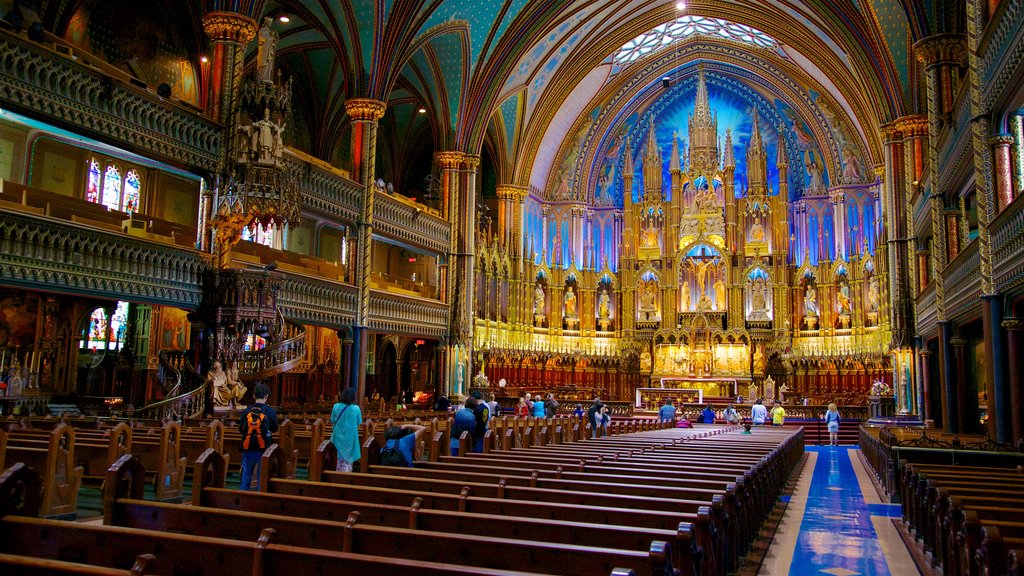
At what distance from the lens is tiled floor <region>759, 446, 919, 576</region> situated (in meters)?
7.26

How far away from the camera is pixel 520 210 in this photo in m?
35.6

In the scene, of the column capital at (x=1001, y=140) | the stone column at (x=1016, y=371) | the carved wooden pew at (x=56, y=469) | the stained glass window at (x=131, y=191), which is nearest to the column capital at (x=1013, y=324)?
the stone column at (x=1016, y=371)

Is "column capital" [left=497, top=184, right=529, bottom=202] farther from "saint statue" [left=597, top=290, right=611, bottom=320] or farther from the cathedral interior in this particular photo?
"saint statue" [left=597, top=290, right=611, bottom=320]

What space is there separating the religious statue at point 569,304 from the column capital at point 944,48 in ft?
69.3

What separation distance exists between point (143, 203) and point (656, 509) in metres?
22.8

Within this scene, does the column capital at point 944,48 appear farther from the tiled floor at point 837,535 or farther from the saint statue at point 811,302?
the saint statue at point 811,302

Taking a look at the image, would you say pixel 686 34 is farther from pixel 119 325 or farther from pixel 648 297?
pixel 119 325

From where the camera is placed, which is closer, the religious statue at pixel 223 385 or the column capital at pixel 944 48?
the religious statue at pixel 223 385

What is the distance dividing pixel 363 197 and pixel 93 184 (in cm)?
793

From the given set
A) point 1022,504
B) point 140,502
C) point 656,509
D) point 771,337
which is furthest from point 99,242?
point 771,337

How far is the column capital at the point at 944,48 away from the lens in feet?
60.4

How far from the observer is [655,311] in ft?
123

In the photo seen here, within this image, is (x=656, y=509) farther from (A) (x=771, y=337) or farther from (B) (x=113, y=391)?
(A) (x=771, y=337)

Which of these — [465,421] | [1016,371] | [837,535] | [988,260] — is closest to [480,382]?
[465,421]
